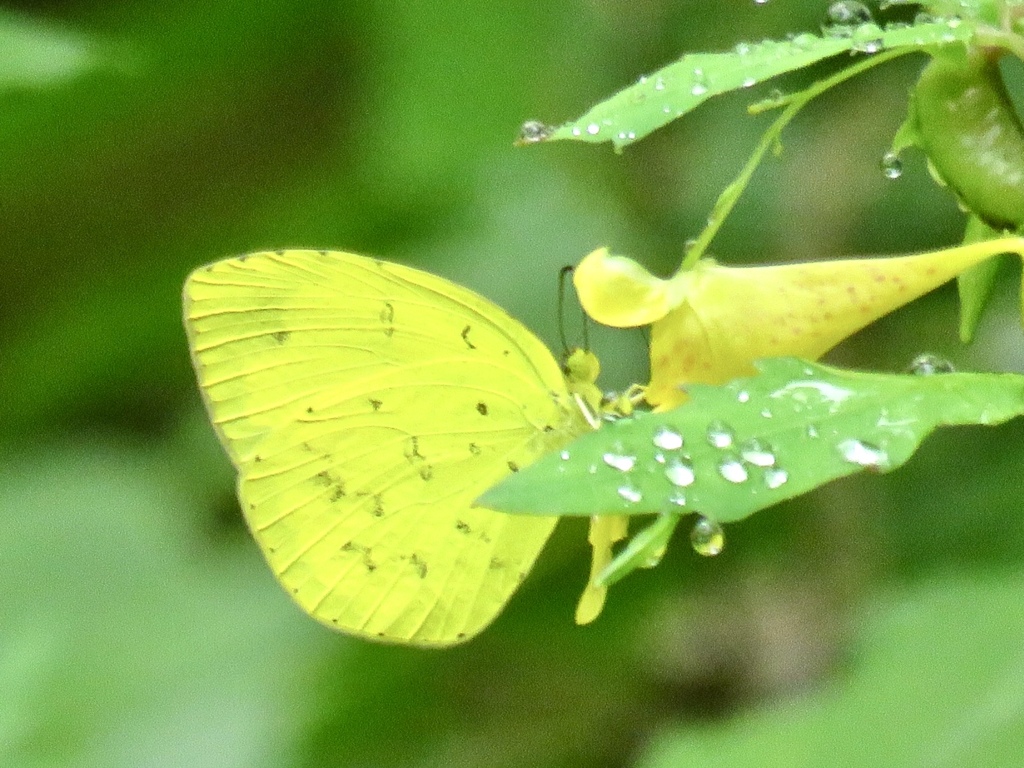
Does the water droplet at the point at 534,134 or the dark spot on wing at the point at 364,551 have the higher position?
the water droplet at the point at 534,134

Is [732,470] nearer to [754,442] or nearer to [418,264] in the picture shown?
[754,442]

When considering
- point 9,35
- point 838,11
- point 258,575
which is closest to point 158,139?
point 9,35

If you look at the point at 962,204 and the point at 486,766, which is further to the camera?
the point at 486,766

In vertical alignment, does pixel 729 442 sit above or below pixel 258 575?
above

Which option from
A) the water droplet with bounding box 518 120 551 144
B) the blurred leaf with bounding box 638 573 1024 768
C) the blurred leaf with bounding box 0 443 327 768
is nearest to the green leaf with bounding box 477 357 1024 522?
the water droplet with bounding box 518 120 551 144

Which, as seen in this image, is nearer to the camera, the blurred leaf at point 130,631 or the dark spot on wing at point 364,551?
the dark spot on wing at point 364,551

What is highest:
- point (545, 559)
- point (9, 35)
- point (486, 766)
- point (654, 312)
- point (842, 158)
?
point (9, 35)

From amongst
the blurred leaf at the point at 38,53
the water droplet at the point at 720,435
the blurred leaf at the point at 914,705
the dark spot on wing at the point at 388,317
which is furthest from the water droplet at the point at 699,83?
the blurred leaf at the point at 38,53

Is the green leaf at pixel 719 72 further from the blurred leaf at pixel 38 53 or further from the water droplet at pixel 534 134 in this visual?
the blurred leaf at pixel 38 53

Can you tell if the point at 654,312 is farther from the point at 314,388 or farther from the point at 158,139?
the point at 158,139
